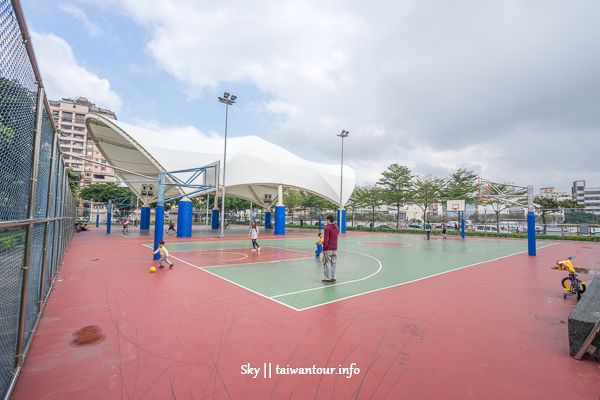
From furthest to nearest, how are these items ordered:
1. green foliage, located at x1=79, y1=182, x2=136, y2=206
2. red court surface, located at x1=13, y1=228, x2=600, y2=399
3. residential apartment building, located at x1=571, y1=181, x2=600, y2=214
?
residential apartment building, located at x1=571, y1=181, x2=600, y2=214, green foliage, located at x1=79, y1=182, x2=136, y2=206, red court surface, located at x1=13, y1=228, x2=600, y2=399

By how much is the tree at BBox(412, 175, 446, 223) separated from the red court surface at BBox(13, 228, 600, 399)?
3394cm

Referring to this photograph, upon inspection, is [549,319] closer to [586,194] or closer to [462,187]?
[462,187]

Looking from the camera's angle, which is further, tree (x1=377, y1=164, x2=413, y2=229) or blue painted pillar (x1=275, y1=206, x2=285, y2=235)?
tree (x1=377, y1=164, x2=413, y2=229)

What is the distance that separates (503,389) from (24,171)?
5.91 meters

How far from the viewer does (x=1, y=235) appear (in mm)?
2713

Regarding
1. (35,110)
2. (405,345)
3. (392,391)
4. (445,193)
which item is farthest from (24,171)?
(445,193)

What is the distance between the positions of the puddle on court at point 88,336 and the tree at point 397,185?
40173 millimetres

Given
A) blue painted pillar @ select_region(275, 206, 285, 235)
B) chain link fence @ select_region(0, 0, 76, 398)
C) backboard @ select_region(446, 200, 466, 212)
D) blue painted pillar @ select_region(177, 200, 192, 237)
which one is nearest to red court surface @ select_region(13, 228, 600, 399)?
chain link fence @ select_region(0, 0, 76, 398)

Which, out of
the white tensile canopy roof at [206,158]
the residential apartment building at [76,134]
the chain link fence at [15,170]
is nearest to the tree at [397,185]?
the white tensile canopy roof at [206,158]

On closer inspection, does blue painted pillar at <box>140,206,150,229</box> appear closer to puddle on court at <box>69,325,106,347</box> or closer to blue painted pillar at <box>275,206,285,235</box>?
blue painted pillar at <box>275,206,285,235</box>

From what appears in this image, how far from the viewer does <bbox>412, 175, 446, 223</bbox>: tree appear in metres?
39.4

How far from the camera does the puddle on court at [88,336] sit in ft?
14.3

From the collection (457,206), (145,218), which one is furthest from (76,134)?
(457,206)

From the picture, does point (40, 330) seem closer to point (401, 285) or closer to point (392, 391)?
point (392, 391)
